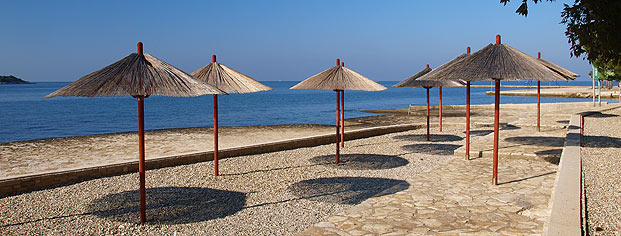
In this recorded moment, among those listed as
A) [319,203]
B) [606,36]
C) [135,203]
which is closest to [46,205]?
[135,203]

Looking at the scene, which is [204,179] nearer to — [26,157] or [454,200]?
[454,200]

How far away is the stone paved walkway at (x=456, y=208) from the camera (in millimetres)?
5121

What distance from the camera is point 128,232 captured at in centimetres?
536

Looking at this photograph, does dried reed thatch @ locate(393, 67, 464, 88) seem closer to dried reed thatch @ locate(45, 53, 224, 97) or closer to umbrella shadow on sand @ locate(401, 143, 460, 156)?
umbrella shadow on sand @ locate(401, 143, 460, 156)

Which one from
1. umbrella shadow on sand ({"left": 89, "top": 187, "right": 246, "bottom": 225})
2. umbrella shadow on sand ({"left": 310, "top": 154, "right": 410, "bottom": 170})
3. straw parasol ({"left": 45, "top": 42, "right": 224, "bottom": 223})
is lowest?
umbrella shadow on sand ({"left": 89, "top": 187, "right": 246, "bottom": 225})

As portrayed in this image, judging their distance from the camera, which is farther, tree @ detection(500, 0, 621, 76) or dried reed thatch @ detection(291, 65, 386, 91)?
dried reed thatch @ detection(291, 65, 386, 91)

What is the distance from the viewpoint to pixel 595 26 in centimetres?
683

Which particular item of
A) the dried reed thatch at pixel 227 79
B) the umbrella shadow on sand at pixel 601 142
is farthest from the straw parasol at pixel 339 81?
the umbrella shadow on sand at pixel 601 142

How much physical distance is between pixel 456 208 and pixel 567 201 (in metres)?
1.23

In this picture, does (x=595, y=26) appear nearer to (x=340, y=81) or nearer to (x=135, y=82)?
(x=340, y=81)

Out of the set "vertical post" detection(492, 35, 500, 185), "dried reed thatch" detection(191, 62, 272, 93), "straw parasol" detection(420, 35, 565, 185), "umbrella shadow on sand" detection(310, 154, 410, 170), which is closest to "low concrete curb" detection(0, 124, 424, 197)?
"umbrella shadow on sand" detection(310, 154, 410, 170)

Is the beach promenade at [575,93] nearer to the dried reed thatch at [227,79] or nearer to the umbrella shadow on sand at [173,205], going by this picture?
the dried reed thatch at [227,79]

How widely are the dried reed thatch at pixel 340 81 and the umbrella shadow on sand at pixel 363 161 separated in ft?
4.97

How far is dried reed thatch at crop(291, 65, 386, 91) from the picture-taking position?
9.43 metres
